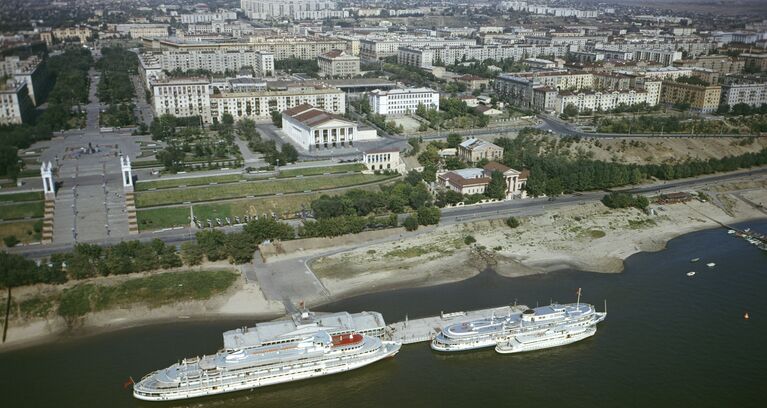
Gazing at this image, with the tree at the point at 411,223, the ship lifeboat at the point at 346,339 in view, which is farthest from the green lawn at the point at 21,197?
the ship lifeboat at the point at 346,339

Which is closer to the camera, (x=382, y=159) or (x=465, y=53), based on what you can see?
(x=382, y=159)

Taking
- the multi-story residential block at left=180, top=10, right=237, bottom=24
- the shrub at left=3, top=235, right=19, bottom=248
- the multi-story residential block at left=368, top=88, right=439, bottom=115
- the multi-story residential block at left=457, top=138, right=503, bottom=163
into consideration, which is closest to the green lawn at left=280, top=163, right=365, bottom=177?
the multi-story residential block at left=457, top=138, right=503, bottom=163

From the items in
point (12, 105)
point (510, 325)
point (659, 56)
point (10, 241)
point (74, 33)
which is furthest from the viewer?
point (74, 33)

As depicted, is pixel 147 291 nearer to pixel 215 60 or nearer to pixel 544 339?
pixel 544 339

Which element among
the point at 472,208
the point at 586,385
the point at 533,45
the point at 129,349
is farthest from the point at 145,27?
the point at 586,385

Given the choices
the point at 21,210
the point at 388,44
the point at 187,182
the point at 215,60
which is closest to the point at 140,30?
the point at 215,60

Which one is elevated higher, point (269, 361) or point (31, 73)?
point (31, 73)

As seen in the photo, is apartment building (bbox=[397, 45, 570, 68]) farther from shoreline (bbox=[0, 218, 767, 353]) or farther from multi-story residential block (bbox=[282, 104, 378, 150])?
shoreline (bbox=[0, 218, 767, 353])
